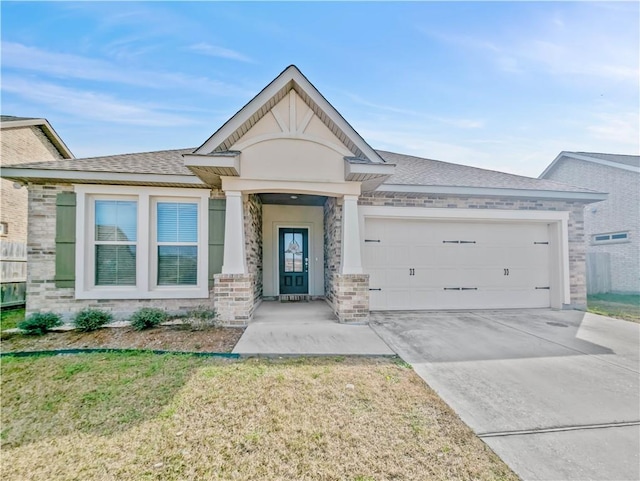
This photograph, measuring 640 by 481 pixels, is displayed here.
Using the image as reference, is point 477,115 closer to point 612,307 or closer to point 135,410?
point 612,307

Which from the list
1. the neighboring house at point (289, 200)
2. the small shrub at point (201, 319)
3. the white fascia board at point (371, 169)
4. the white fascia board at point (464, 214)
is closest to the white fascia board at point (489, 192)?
the neighboring house at point (289, 200)

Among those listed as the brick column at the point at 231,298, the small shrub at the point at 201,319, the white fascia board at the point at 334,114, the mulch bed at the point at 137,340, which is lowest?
the mulch bed at the point at 137,340

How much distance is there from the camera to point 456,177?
26.6 ft

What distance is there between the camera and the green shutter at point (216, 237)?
6.61m

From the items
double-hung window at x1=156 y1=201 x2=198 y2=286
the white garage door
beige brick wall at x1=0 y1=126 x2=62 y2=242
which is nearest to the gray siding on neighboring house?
the white garage door

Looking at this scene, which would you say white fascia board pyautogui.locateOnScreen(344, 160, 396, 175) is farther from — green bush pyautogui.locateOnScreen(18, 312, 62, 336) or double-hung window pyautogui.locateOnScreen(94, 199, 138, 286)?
green bush pyautogui.locateOnScreen(18, 312, 62, 336)

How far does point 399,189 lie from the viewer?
7.11m

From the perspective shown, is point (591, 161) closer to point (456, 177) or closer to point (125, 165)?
point (456, 177)

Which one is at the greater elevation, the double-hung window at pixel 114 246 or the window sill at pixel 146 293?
the double-hung window at pixel 114 246

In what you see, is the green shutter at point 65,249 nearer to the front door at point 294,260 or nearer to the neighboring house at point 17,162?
the neighboring house at point 17,162

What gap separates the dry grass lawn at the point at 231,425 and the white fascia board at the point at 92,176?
3.87 meters

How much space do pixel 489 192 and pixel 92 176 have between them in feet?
31.1

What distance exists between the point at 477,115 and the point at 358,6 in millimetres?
4619

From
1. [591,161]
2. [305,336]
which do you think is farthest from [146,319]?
[591,161]
